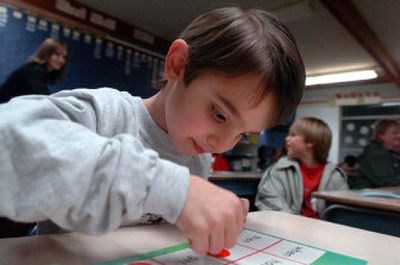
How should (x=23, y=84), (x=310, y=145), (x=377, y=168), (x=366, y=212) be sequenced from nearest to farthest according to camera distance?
(x=366, y=212)
(x=310, y=145)
(x=23, y=84)
(x=377, y=168)

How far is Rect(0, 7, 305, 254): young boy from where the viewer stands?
1.01 ft

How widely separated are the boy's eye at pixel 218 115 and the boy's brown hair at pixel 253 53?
59mm

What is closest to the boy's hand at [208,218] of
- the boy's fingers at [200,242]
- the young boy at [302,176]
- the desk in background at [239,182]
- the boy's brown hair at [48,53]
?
the boy's fingers at [200,242]

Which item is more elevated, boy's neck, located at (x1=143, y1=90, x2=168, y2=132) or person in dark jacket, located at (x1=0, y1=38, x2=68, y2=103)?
person in dark jacket, located at (x1=0, y1=38, x2=68, y2=103)

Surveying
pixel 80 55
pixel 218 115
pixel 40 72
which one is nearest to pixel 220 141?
pixel 218 115

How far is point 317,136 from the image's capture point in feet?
7.32

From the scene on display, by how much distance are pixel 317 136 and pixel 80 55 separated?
2234mm

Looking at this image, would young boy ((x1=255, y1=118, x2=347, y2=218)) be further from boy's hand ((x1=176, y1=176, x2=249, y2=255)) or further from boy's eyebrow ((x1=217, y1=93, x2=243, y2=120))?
boy's hand ((x1=176, y1=176, x2=249, y2=255))

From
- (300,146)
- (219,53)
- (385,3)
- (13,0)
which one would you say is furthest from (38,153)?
(385,3)

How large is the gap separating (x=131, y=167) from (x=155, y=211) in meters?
0.05

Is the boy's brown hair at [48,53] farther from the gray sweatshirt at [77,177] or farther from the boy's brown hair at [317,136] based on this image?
the gray sweatshirt at [77,177]

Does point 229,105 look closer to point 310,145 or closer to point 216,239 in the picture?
Result: point 216,239

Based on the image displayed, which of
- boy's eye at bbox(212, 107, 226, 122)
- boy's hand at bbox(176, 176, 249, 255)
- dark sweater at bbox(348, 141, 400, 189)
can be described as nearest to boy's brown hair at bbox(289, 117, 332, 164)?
dark sweater at bbox(348, 141, 400, 189)

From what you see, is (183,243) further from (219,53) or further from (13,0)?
(13,0)
